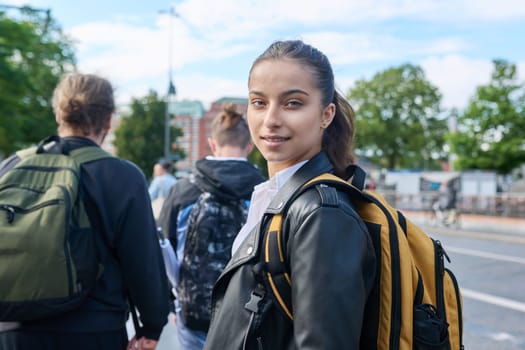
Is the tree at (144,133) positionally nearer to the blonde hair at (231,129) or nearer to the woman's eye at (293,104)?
the blonde hair at (231,129)

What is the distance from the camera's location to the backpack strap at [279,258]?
114 centimetres

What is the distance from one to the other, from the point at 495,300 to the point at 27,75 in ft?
73.3

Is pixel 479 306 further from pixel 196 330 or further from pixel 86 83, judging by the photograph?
pixel 86 83

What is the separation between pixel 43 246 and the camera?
179cm

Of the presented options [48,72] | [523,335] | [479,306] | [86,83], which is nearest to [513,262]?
[479,306]

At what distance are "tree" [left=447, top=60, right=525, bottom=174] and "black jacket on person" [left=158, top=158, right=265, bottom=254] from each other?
34.8 m

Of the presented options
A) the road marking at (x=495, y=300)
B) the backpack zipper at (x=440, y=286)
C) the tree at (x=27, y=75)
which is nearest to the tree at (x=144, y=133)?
the tree at (x=27, y=75)

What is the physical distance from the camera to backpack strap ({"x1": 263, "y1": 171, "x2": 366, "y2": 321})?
1141mm

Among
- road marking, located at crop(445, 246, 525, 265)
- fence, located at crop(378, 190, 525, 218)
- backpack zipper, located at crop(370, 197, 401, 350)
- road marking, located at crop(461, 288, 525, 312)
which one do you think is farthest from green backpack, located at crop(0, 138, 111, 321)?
fence, located at crop(378, 190, 525, 218)

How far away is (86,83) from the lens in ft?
7.17

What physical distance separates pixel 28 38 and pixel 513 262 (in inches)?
912

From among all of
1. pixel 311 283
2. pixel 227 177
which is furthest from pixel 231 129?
pixel 311 283

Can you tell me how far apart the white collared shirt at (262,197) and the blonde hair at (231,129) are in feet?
4.28

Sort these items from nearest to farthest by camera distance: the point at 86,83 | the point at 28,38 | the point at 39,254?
the point at 39,254, the point at 86,83, the point at 28,38
